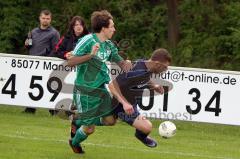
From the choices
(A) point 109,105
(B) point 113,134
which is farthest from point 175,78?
(A) point 109,105

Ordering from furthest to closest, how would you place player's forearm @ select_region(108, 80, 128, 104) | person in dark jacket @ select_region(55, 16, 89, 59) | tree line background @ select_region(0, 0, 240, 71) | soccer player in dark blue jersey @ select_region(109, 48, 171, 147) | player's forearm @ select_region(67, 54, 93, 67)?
tree line background @ select_region(0, 0, 240, 71) < person in dark jacket @ select_region(55, 16, 89, 59) < soccer player in dark blue jersey @ select_region(109, 48, 171, 147) < player's forearm @ select_region(67, 54, 93, 67) < player's forearm @ select_region(108, 80, 128, 104)

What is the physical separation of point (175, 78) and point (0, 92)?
360cm

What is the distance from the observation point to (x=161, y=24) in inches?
1012

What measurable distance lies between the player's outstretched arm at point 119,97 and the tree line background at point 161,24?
14.7 meters

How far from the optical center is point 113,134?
11875 millimetres

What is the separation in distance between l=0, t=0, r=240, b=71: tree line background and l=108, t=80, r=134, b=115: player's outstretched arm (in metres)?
14.7

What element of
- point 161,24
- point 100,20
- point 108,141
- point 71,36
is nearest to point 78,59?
point 100,20

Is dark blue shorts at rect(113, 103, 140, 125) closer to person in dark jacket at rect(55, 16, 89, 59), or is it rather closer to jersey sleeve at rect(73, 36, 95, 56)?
jersey sleeve at rect(73, 36, 95, 56)

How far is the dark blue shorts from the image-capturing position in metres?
8.73

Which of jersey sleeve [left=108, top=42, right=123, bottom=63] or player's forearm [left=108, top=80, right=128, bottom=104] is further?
jersey sleeve [left=108, top=42, right=123, bottom=63]

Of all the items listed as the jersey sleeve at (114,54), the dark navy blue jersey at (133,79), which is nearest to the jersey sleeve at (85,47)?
the jersey sleeve at (114,54)

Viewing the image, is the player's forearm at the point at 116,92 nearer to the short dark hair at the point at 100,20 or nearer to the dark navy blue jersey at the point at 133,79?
the dark navy blue jersey at the point at 133,79

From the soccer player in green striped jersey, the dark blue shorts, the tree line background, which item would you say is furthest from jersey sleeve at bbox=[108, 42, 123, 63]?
the tree line background

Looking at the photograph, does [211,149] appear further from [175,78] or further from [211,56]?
[211,56]
